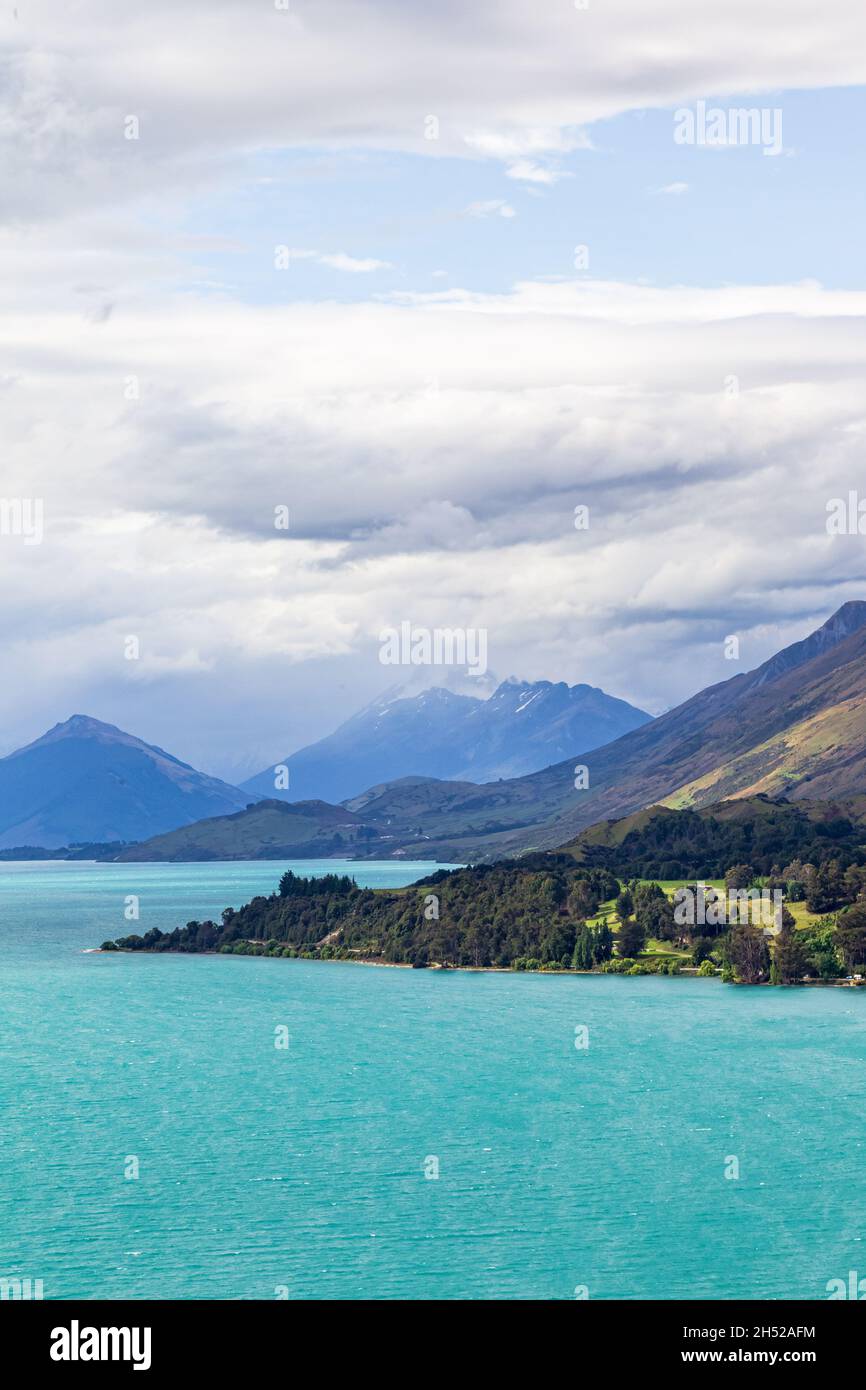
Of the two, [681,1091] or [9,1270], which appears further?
[681,1091]

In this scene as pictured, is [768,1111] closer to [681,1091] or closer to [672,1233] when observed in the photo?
[681,1091]

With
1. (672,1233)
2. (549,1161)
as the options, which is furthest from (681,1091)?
(672,1233)

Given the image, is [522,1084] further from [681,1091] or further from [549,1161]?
[549,1161]
